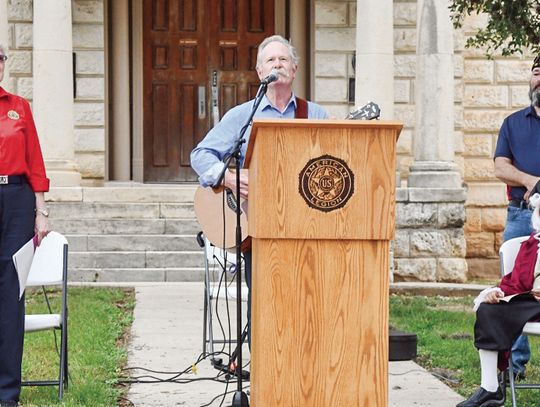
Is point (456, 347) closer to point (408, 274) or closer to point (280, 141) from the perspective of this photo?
point (280, 141)

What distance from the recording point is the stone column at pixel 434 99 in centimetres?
1502

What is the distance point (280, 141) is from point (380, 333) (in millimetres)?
866

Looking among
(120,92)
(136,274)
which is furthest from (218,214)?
(120,92)

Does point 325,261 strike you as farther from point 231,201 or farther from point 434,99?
point 434,99

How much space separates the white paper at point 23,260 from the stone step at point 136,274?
23.7ft

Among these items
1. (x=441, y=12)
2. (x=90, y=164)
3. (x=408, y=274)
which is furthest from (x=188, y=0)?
(x=408, y=274)

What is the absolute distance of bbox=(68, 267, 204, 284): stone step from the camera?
13.6 m

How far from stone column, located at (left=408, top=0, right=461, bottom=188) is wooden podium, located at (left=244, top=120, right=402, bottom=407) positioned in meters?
10.4

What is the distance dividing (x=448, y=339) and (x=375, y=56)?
5.90 metres

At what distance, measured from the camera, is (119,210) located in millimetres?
14484

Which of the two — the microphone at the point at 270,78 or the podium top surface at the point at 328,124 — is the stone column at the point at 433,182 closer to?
the microphone at the point at 270,78

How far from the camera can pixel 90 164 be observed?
53.6 ft

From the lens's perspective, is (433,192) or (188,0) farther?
(188,0)

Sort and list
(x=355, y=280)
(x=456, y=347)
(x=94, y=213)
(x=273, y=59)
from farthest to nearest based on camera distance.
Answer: (x=94, y=213), (x=456, y=347), (x=273, y=59), (x=355, y=280)
